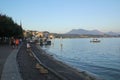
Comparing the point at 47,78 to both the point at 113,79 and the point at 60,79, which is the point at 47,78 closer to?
the point at 60,79

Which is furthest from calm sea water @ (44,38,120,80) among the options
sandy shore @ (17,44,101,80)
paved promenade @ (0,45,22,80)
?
paved promenade @ (0,45,22,80)

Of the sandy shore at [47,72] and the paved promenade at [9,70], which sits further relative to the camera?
the sandy shore at [47,72]

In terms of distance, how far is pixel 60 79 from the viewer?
17.2m

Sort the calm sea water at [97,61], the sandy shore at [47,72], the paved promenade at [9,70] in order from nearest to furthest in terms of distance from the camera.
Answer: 1. the paved promenade at [9,70]
2. the sandy shore at [47,72]
3. the calm sea water at [97,61]

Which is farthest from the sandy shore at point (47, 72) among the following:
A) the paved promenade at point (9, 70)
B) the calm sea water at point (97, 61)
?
the calm sea water at point (97, 61)

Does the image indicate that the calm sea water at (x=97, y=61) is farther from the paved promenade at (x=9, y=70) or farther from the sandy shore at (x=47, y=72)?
the paved promenade at (x=9, y=70)

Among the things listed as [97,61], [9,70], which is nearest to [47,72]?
[9,70]

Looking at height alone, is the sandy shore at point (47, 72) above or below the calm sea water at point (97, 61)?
above

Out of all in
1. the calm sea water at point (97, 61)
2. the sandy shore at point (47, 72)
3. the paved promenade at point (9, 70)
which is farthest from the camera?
the calm sea water at point (97, 61)

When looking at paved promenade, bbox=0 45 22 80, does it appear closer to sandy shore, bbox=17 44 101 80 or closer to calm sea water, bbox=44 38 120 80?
sandy shore, bbox=17 44 101 80

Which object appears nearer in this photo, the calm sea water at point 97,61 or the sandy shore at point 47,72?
the sandy shore at point 47,72

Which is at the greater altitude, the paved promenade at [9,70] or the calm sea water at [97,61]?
the paved promenade at [9,70]

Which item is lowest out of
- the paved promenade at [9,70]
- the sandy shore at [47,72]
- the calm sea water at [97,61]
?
the calm sea water at [97,61]

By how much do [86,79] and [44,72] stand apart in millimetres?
3658
